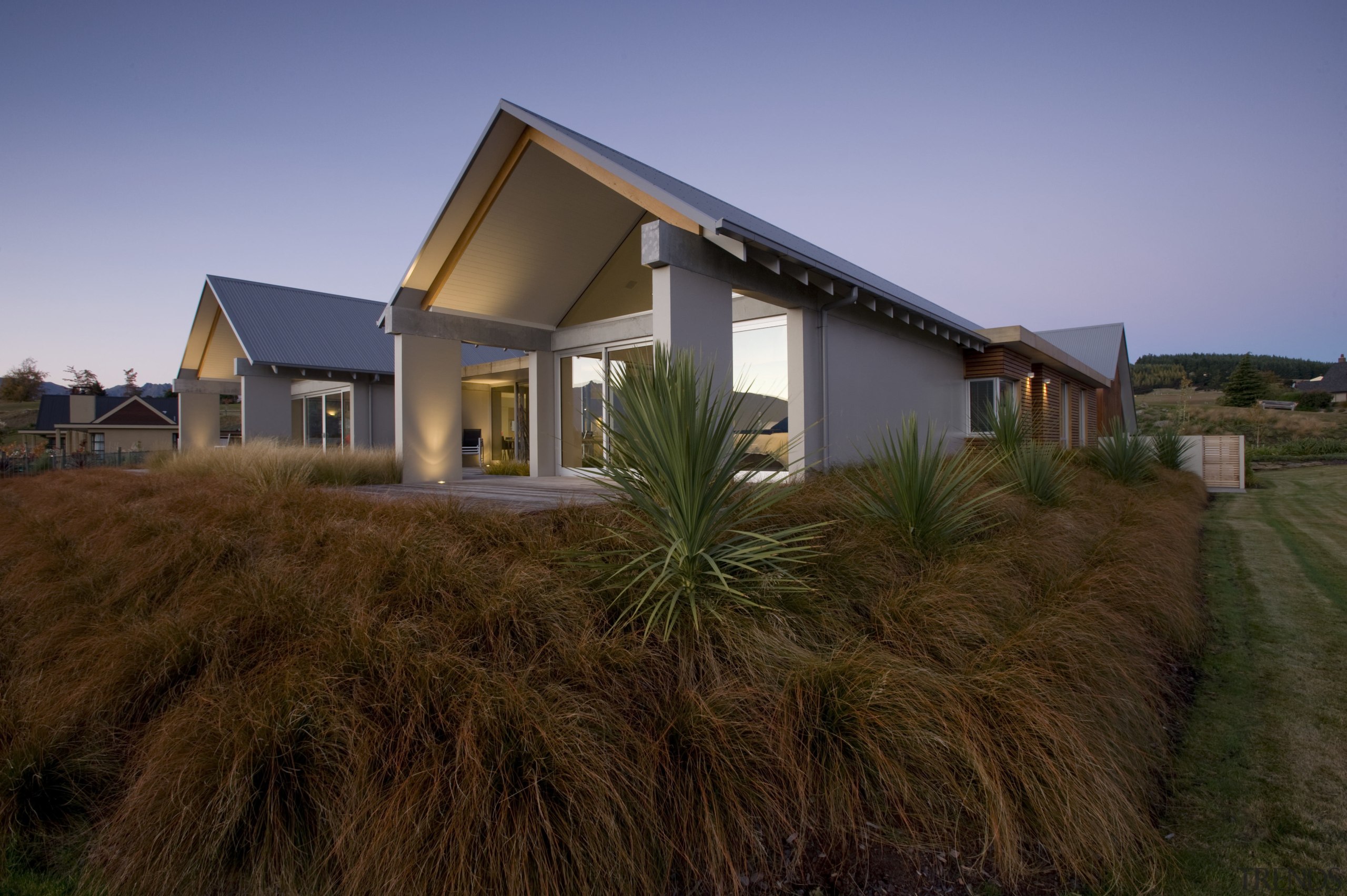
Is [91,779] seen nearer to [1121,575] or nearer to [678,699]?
[678,699]

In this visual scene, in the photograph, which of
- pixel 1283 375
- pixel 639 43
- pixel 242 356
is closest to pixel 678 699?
pixel 639 43

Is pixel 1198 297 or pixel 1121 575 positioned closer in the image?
pixel 1121 575

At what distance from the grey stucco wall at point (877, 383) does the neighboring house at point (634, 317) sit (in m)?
0.04

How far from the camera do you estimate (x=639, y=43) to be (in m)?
11.1

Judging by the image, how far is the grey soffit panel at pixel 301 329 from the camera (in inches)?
618

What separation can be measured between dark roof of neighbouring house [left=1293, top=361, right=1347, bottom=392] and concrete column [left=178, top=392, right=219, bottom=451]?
2923 inches

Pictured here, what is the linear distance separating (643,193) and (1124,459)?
9.03 m

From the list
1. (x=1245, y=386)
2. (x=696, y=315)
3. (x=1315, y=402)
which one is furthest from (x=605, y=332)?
(x=1245, y=386)

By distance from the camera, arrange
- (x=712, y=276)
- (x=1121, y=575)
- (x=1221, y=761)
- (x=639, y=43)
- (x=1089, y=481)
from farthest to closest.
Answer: (x=639, y=43) → (x=1089, y=481) → (x=712, y=276) → (x=1121, y=575) → (x=1221, y=761)

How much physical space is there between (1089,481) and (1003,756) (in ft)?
26.2

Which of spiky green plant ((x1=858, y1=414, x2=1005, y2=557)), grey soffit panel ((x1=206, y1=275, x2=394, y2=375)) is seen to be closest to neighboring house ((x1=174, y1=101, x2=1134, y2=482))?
spiky green plant ((x1=858, y1=414, x2=1005, y2=557))

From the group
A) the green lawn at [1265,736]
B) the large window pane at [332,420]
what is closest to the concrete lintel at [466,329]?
the large window pane at [332,420]

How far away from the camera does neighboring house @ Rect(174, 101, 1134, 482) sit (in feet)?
21.8

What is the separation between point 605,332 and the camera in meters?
10.3
